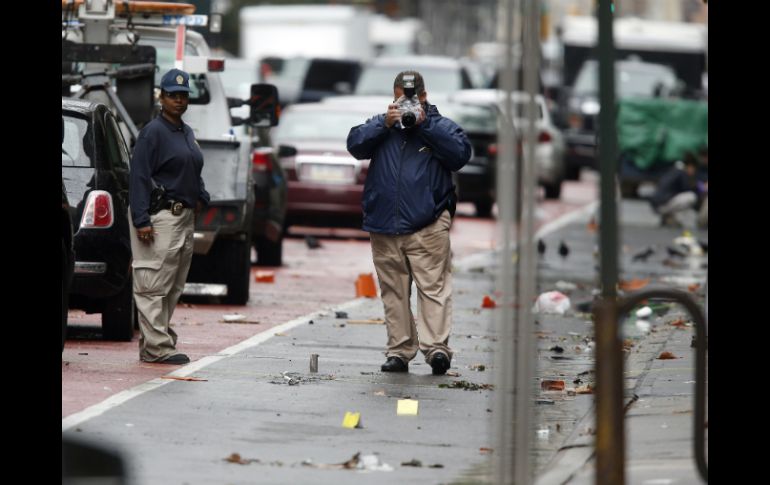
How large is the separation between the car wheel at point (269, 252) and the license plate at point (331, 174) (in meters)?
2.96

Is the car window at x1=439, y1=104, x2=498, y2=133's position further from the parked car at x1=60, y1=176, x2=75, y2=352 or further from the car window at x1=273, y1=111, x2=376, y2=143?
the parked car at x1=60, y1=176, x2=75, y2=352

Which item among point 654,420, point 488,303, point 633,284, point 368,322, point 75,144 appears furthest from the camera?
point 633,284

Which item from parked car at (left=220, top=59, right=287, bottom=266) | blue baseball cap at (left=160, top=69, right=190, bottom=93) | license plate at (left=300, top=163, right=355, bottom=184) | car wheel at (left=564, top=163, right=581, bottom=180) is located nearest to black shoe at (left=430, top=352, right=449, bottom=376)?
blue baseball cap at (left=160, top=69, right=190, bottom=93)

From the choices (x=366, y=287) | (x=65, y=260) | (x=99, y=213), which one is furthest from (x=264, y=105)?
(x=65, y=260)

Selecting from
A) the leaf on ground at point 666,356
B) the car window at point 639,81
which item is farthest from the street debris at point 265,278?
the car window at point 639,81

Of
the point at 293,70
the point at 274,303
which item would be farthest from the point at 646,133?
the point at 274,303

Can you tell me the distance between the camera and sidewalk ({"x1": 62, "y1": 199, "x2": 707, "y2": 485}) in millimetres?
8352

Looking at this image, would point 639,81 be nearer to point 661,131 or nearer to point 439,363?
point 661,131

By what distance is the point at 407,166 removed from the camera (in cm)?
1154

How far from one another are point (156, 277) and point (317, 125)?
12.6 meters

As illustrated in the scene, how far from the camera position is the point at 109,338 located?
42.2 ft
